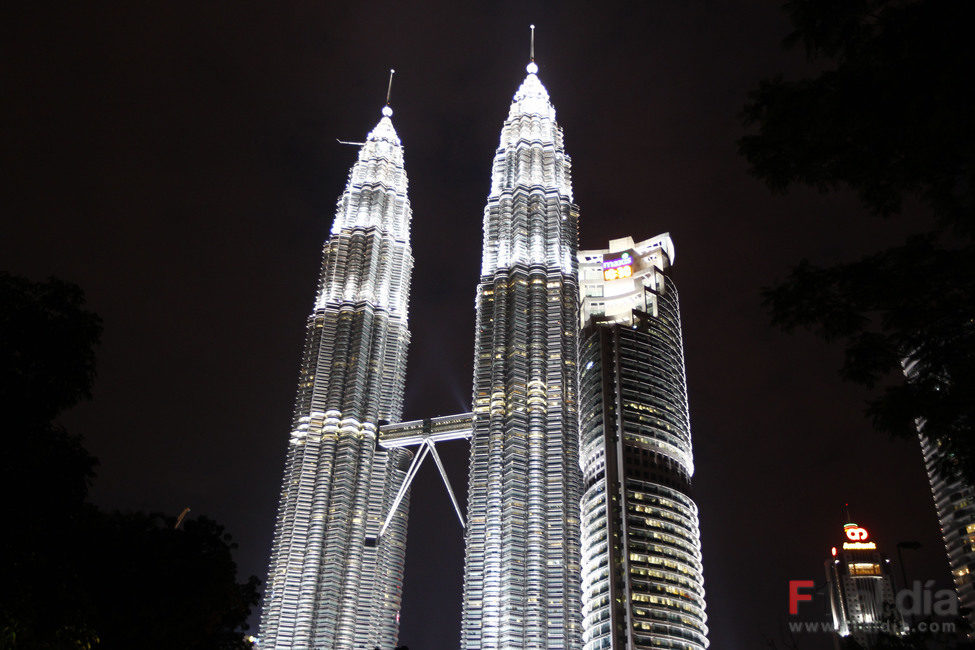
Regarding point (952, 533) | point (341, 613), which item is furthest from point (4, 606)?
point (952, 533)

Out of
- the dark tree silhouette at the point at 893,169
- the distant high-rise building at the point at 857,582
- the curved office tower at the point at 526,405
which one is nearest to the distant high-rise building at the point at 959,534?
the distant high-rise building at the point at 857,582

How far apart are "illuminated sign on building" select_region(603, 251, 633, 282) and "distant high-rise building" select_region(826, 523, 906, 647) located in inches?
3473

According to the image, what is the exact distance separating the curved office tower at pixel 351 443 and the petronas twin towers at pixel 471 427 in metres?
0.28

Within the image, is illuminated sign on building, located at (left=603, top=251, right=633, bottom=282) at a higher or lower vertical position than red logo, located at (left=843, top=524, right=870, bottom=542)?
higher

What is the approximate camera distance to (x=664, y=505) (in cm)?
12988

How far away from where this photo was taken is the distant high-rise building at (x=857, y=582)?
184625 millimetres

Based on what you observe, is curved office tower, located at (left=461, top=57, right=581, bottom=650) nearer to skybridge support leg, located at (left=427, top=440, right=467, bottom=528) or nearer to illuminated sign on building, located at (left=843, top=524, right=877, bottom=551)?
skybridge support leg, located at (left=427, top=440, right=467, bottom=528)

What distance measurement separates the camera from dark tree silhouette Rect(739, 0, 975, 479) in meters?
13.2

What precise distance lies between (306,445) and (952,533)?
420ft

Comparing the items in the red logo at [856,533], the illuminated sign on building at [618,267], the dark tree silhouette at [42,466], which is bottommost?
the dark tree silhouette at [42,466]

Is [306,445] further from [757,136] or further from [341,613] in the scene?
[757,136]

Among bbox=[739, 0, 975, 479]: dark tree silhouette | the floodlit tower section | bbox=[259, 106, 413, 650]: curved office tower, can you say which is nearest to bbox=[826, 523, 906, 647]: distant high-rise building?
the floodlit tower section

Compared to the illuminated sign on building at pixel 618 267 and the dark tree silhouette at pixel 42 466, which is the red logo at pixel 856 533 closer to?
the illuminated sign on building at pixel 618 267

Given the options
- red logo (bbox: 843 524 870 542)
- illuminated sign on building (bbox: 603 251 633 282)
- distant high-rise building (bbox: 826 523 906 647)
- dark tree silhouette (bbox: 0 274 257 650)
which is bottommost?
dark tree silhouette (bbox: 0 274 257 650)
